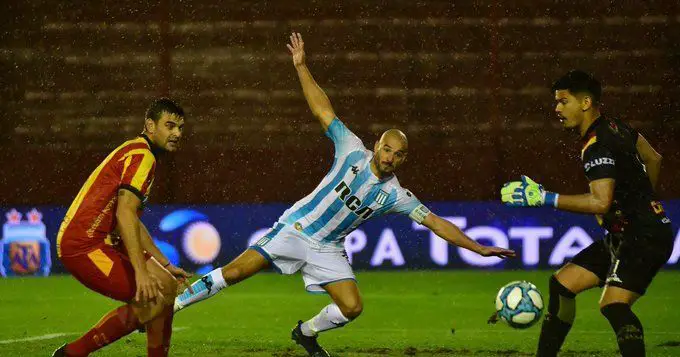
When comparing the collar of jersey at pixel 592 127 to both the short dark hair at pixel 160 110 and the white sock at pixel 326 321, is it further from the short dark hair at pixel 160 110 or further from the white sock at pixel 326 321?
the short dark hair at pixel 160 110

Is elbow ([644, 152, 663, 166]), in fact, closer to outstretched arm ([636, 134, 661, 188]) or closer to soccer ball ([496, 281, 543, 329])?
outstretched arm ([636, 134, 661, 188])

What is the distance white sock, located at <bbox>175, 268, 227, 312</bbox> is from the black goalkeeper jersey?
2.62 meters

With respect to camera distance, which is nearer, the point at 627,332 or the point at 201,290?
the point at 627,332

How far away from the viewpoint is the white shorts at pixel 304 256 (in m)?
8.04

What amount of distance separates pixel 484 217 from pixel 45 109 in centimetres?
680

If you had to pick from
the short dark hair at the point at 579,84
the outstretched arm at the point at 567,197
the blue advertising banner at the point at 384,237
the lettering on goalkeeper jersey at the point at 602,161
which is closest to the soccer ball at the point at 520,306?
the outstretched arm at the point at 567,197

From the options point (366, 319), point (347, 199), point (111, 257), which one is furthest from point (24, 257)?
point (111, 257)

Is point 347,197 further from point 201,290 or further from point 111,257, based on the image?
point 111,257

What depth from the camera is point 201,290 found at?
788 centimetres

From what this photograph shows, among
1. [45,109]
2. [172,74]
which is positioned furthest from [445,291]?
[45,109]

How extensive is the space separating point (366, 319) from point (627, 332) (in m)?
3.94

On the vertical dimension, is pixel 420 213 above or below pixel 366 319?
above

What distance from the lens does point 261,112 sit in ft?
54.6

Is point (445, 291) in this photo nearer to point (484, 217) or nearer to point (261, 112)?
point (484, 217)
